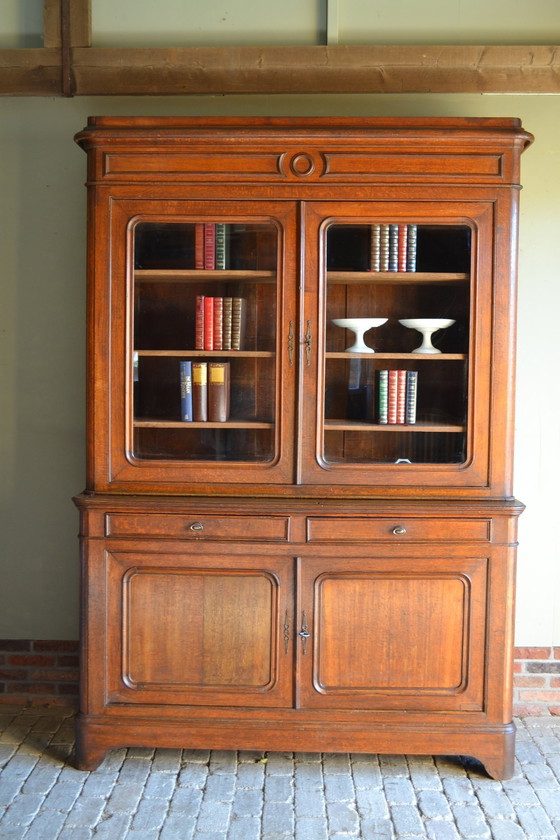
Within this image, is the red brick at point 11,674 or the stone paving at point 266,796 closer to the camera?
the stone paving at point 266,796

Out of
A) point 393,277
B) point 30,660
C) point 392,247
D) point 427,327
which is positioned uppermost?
point 392,247

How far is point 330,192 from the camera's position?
117 inches

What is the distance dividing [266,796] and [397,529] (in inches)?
39.5

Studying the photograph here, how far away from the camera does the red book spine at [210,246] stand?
3.05 metres

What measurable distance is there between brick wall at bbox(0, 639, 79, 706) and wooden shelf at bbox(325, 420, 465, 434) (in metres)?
1.51

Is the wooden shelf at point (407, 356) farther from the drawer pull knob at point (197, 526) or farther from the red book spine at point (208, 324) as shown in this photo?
the drawer pull knob at point (197, 526)

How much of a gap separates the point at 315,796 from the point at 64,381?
1888 millimetres

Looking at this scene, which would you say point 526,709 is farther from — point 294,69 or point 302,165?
point 294,69

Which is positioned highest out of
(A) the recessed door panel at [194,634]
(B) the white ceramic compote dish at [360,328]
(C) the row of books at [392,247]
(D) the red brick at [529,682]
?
(C) the row of books at [392,247]

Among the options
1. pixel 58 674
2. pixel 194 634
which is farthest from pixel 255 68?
pixel 58 674

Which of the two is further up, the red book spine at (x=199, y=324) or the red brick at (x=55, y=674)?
the red book spine at (x=199, y=324)

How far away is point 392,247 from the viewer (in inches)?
120

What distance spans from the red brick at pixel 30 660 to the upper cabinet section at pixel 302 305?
102 cm

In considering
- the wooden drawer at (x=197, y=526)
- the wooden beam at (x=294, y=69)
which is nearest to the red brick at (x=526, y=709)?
the wooden drawer at (x=197, y=526)
